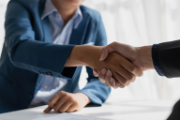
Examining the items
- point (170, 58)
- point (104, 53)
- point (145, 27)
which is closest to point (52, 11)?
point (104, 53)

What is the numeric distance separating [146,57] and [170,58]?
18cm

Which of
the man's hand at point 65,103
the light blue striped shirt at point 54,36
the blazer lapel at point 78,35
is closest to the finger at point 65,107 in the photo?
the man's hand at point 65,103

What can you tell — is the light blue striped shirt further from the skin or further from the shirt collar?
the skin

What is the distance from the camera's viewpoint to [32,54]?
861 mm

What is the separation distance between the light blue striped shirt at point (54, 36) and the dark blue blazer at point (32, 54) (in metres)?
0.04

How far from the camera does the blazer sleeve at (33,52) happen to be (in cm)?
83

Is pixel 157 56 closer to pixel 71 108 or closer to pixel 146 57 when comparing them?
pixel 146 57

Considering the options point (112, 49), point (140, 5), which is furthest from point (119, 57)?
point (140, 5)

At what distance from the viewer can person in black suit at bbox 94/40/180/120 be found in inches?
26.5

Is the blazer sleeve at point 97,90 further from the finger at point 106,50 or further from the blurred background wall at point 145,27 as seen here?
the blurred background wall at point 145,27

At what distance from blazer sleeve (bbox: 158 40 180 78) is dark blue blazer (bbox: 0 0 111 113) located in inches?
14.8

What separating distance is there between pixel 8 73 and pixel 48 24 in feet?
1.30

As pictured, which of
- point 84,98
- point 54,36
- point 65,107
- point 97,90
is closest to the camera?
point 65,107

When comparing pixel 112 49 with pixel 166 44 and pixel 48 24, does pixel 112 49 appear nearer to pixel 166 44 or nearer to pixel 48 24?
pixel 166 44
